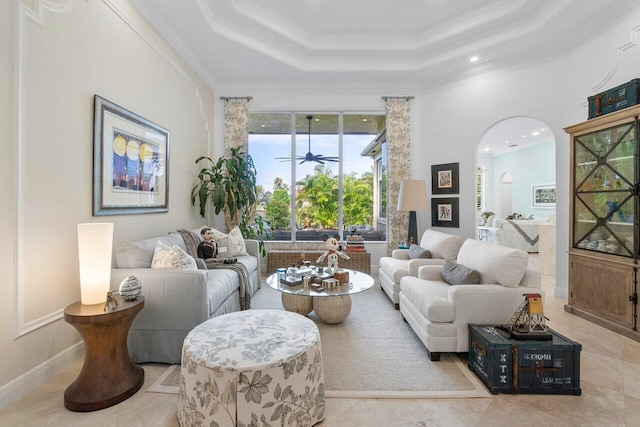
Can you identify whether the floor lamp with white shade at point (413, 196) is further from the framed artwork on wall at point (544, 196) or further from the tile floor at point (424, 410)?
the framed artwork on wall at point (544, 196)

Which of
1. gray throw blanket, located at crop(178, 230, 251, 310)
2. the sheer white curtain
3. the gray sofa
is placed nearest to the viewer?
the gray sofa

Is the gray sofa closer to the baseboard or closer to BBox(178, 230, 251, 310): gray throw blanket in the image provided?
the baseboard

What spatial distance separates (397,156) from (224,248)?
3.21 metres

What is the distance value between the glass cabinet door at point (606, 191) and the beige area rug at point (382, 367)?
215 cm

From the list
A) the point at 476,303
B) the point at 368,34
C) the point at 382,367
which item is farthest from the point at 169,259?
the point at 368,34

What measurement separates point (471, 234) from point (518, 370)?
3141mm

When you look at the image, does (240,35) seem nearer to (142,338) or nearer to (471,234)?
(142,338)

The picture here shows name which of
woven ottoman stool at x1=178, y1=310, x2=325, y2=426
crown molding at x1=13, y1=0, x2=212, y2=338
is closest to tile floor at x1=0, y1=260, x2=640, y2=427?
woven ottoman stool at x1=178, y1=310, x2=325, y2=426

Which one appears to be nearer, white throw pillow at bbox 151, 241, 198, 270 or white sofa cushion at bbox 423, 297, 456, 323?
white sofa cushion at bbox 423, 297, 456, 323

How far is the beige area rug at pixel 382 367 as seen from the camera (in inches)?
82.7

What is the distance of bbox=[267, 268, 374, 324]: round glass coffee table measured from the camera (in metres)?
2.96

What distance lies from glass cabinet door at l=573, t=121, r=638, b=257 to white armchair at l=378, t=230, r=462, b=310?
130 centimetres

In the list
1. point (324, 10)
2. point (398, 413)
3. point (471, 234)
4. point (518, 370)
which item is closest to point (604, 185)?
point (471, 234)

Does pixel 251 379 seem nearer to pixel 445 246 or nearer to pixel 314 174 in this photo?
pixel 445 246
